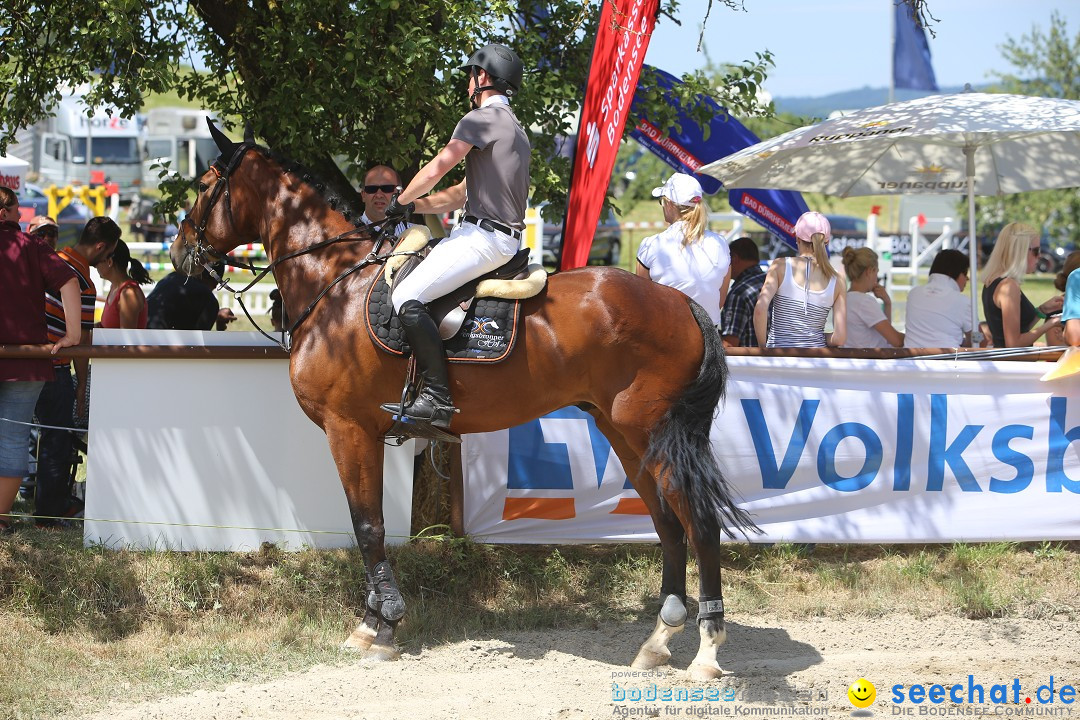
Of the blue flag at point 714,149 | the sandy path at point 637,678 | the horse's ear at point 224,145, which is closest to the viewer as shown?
the sandy path at point 637,678

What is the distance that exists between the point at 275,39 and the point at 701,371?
3.15m

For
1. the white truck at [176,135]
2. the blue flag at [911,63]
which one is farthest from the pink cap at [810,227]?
the white truck at [176,135]

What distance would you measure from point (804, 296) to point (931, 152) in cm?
336

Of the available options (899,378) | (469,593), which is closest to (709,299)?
(899,378)

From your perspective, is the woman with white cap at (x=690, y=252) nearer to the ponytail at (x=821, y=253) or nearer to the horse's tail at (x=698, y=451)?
the ponytail at (x=821, y=253)

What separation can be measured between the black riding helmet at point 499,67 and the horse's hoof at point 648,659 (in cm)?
283

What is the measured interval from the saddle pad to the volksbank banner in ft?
4.57

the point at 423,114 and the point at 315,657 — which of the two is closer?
the point at 315,657

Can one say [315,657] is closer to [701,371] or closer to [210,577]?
[210,577]

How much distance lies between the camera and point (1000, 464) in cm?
662

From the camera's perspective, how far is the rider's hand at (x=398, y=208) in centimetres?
505

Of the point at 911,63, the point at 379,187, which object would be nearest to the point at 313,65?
the point at 379,187

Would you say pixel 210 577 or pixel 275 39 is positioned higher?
pixel 275 39

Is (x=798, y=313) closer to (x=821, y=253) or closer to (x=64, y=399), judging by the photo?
(x=821, y=253)
